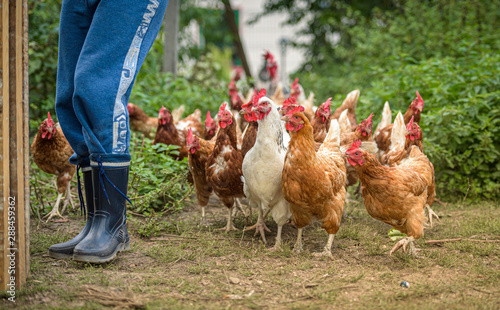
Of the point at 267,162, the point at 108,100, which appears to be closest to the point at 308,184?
the point at 267,162

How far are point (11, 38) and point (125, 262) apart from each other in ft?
4.65

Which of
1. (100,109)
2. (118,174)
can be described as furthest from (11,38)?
(118,174)

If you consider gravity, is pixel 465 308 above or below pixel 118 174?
below

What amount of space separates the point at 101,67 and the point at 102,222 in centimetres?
91

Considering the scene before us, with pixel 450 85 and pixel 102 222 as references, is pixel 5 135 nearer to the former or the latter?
pixel 102 222

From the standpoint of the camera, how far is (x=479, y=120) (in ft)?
15.7

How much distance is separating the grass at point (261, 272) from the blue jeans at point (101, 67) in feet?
2.26

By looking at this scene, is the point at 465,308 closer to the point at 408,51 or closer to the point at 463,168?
the point at 463,168

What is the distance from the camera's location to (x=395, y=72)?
6113 millimetres

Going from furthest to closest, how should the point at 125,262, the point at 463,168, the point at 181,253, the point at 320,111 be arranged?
the point at 463,168 → the point at 320,111 → the point at 181,253 → the point at 125,262

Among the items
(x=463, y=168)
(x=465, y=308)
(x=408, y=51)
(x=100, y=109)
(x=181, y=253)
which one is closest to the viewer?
(x=465, y=308)

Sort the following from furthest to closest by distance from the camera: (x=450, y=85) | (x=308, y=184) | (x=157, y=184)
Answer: (x=450, y=85)
(x=157, y=184)
(x=308, y=184)

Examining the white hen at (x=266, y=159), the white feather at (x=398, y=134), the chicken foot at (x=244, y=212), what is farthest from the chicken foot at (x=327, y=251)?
the white feather at (x=398, y=134)

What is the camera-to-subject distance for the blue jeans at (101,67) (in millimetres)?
2420
